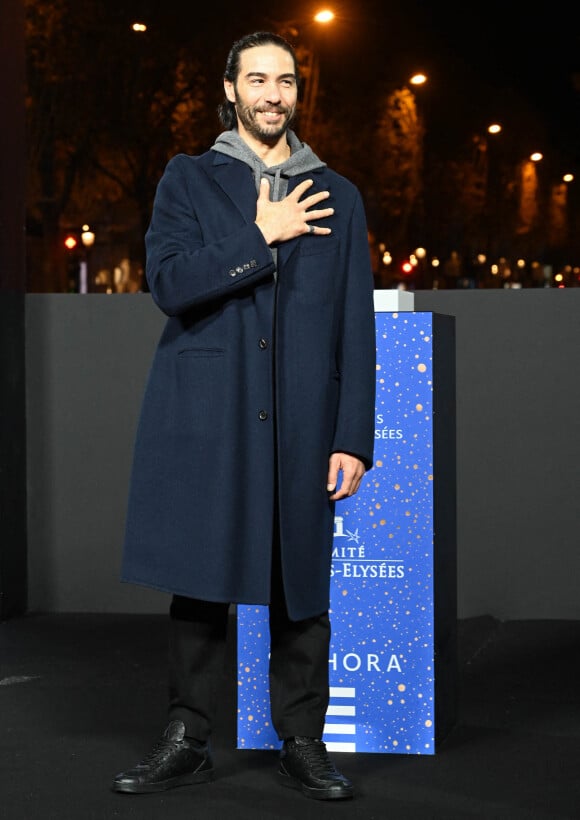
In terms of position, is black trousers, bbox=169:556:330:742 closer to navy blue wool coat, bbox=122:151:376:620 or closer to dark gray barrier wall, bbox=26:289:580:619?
navy blue wool coat, bbox=122:151:376:620

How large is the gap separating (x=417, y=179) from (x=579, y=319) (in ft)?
2.94

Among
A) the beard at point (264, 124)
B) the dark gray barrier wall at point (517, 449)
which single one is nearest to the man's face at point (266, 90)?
the beard at point (264, 124)

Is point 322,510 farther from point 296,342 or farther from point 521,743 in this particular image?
point 521,743

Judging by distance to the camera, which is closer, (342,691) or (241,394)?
(241,394)

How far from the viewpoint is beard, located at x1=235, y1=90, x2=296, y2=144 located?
3215 mm

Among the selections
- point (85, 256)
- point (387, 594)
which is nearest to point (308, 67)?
point (85, 256)

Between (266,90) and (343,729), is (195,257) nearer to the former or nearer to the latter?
(266,90)

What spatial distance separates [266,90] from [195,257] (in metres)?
0.42

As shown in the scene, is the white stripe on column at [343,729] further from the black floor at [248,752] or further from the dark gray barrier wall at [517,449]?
the dark gray barrier wall at [517,449]

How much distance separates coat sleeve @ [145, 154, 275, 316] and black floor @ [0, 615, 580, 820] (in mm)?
1138

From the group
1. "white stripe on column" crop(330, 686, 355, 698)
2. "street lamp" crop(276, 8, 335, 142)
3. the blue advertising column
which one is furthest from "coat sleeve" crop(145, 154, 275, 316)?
"street lamp" crop(276, 8, 335, 142)

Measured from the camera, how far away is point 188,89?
236 inches

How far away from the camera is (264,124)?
3.22m

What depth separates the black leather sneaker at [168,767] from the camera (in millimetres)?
3277
